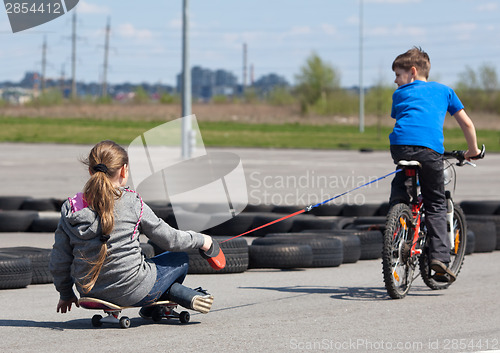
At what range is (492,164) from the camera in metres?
26.8

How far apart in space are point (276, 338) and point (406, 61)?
9.10 ft

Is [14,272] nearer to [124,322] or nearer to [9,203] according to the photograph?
[124,322]

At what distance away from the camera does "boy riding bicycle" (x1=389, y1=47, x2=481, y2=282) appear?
264 inches

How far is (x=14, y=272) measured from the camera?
694 centimetres

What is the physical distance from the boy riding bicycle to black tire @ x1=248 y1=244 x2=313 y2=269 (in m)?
1.64

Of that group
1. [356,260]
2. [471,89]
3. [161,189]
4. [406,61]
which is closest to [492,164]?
[161,189]

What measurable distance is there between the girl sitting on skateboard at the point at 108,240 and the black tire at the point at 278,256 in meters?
2.82

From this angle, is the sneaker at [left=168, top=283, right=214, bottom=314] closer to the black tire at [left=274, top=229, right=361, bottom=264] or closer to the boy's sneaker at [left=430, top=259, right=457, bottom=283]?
the boy's sneaker at [left=430, top=259, right=457, bottom=283]

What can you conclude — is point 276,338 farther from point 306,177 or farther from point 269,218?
point 306,177

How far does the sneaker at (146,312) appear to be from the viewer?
5.63 m

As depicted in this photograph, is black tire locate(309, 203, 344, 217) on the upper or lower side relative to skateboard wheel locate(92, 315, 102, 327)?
lower

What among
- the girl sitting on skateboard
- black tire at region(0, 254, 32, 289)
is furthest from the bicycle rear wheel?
black tire at region(0, 254, 32, 289)

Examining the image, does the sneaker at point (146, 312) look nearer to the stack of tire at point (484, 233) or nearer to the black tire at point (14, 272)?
the black tire at point (14, 272)

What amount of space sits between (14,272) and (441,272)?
3359 mm
